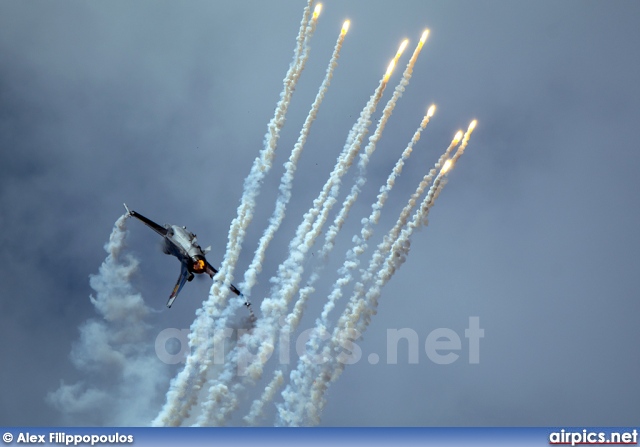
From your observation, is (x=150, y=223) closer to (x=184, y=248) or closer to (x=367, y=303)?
(x=184, y=248)

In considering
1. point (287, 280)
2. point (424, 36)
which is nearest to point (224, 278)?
point (287, 280)

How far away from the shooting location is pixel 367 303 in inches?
3664

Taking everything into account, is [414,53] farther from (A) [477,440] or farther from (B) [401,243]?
(A) [477,440]

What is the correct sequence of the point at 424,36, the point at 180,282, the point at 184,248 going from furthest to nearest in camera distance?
the point at 180,282
the point at 184,248
the point at 424,36

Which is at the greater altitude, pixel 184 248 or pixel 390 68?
pixel 390 68

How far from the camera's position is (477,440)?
7194 cm

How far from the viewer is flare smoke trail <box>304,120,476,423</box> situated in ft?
297

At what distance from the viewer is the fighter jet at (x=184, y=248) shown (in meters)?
100

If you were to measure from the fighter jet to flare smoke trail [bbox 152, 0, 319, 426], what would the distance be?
22.5 ft

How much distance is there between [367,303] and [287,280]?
6470mm

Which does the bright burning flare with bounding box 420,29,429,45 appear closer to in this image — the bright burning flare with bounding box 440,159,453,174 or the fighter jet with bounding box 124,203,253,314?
the bright burning flare with bounding box 440,159,453,174

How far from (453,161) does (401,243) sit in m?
7.58

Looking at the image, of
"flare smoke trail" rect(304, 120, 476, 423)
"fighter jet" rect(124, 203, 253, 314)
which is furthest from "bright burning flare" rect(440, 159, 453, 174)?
"fighter jet" rect(124, 203, 253, 314)

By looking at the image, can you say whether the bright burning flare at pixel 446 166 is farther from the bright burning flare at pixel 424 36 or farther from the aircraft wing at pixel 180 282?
the aircraft wing at pixel 180 282
